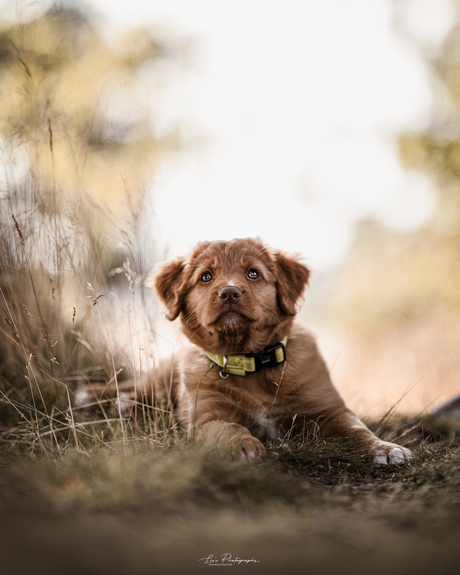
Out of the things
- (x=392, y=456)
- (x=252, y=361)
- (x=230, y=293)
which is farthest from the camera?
(x=252, y=361)

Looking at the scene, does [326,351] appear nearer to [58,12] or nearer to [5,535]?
[5,535]

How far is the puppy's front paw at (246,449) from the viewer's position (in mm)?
1933

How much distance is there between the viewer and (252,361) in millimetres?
2699

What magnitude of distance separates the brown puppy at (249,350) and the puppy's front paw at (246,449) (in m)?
0.28

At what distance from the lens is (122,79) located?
3.27m

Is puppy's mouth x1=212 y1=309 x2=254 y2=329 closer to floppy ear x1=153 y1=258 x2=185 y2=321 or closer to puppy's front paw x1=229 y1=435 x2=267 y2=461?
floppy ear x1=153 y1=258 x2=185 y2=321

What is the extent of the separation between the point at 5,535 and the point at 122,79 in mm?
2943

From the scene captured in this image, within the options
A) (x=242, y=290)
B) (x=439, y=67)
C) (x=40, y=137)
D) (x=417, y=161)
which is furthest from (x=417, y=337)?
(x=40, y=137)

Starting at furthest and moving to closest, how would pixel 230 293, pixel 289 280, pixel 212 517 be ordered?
pixel 289 280 → pixel 230 293 → pixel 212 517

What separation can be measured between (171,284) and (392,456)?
1.67 m

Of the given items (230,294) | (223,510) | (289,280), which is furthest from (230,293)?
(223,510)
